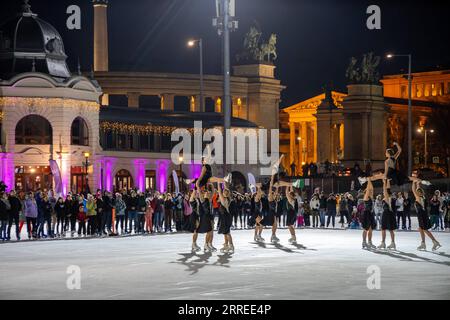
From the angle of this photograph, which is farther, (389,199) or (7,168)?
(7,168)

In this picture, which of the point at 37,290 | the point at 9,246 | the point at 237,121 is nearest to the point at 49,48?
the point at 237,121

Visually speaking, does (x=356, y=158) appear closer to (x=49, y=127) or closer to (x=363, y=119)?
(x=363, y=119)

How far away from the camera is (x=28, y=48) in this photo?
7738 cm

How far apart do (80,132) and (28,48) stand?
24.3 ft

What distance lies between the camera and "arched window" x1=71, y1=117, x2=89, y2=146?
75.4 m

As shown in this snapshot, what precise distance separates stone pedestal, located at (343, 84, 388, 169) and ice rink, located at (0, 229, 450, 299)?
7672 centimetres

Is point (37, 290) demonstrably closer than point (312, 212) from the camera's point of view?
Yes

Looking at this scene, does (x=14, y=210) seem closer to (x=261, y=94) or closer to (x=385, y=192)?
(x=385, y=192)

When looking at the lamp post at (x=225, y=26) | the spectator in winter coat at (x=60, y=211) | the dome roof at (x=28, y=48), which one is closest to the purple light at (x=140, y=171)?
the dome roof at (x=28, y=48)

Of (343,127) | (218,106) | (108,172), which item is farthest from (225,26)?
(218,106)

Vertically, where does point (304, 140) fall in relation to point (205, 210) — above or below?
above

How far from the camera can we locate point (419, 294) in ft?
64.5

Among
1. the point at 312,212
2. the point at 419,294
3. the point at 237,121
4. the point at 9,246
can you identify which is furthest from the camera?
the point at 237,121

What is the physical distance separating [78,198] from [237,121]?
58077mm
